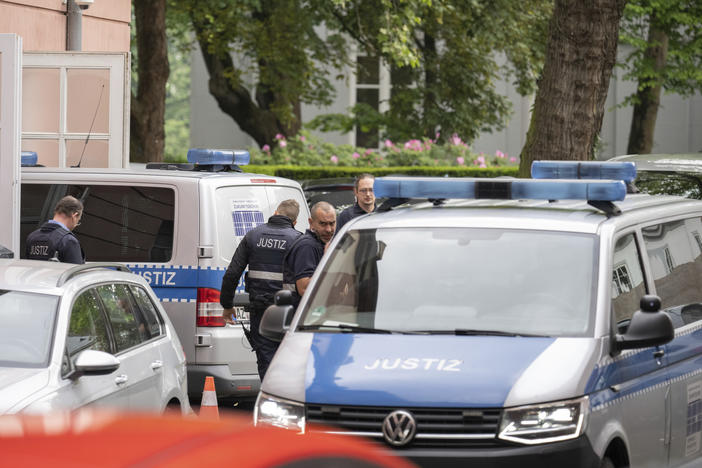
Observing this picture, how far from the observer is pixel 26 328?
259 inches

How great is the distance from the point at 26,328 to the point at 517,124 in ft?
102

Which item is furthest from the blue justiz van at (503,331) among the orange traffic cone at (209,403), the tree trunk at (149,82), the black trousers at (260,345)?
the tree trunk at (149,82)

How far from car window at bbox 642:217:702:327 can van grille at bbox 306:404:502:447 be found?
5.80 feet

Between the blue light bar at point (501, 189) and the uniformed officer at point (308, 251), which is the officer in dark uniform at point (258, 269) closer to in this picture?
the uniformed officer at point (308, 251)

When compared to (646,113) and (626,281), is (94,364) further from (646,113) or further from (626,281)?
(646,113)

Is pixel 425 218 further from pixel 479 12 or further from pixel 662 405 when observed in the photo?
pixel 479 12

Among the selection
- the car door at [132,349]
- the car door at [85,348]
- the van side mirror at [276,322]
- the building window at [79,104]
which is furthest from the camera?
the building window at [79,104]

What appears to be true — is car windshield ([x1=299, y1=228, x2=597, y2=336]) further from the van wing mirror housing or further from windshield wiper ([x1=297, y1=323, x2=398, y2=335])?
the van wing mirror housing

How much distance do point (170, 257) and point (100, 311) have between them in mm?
2975

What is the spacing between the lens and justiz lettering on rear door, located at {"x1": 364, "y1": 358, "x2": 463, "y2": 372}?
5648 mm

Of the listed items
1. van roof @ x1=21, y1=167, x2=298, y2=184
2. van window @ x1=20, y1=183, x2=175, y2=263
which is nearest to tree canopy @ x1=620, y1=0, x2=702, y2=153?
van roof @ x1=21, y1=167, x2=298, y2=184

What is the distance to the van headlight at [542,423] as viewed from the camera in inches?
214

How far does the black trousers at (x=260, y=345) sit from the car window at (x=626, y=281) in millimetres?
3511

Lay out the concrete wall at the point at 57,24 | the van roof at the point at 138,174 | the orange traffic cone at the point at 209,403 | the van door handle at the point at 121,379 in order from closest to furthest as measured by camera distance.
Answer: the van door handle at the point at 121,379 < the orange traffic cone at the point at 209,403 < the van roof at the point at 138,174 < the concrete wall at the point at 57,24
